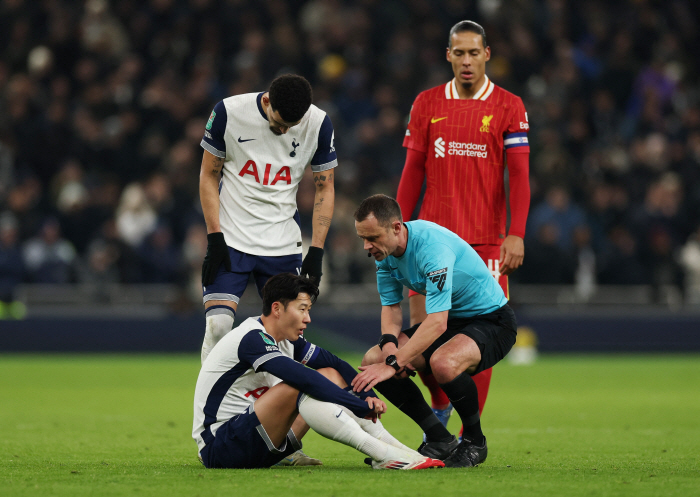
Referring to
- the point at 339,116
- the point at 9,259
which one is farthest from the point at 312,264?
the point at 339,116

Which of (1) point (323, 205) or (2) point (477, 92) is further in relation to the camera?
(2) point (477, 92)

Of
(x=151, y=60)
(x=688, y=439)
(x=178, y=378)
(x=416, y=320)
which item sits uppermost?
(x=151, y=60)

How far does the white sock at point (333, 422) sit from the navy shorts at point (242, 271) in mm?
1297

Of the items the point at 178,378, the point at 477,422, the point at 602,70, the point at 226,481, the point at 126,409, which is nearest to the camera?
the point at 226,481

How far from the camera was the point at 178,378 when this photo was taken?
13516 millimetres

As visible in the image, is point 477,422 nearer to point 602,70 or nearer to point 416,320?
point 416,320

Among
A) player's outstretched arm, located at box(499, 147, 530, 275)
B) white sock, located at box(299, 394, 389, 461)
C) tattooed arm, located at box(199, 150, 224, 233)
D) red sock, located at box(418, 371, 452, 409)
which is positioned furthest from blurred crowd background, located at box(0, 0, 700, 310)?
white sock, located at box(299, 394, 389, 461)

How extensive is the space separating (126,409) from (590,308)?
8.58 metres

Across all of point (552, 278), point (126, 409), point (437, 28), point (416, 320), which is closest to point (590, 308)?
point (552, 278)

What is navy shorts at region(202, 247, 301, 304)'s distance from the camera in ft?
21.5

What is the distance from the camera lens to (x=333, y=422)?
538 cm

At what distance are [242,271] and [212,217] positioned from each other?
15.9 inches

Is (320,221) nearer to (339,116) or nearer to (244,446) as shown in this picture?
(244,446)

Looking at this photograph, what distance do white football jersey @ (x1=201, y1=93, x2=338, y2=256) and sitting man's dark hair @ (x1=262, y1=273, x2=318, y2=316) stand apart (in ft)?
3.39
